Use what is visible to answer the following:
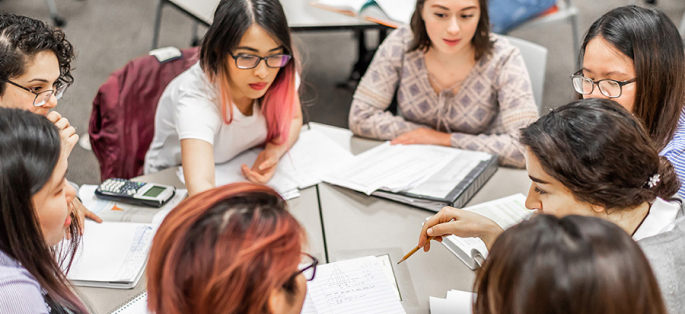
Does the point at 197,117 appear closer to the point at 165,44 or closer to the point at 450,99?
the point at 450,99

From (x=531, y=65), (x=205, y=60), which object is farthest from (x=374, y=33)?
(x=205, y=60)

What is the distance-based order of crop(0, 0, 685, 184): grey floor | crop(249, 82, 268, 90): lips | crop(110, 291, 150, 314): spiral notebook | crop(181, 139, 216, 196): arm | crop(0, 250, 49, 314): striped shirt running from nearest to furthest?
1. crop(0, 250, 49, 314): striped shirt
2. crop(110, 291, 150, 314): spiral notebook
3. crop(181, 139, 216, 196): arm
4. crop(249, 82, 268, 90): lips
5. crop(0, 0, 685, 184): grey floor

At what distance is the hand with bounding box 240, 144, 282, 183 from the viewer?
1673 millimetres

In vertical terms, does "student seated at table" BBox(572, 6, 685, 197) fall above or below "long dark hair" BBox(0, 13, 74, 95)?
below

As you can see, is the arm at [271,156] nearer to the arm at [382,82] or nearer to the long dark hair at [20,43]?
the arm at [382,82]

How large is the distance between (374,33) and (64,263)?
3.28 metres

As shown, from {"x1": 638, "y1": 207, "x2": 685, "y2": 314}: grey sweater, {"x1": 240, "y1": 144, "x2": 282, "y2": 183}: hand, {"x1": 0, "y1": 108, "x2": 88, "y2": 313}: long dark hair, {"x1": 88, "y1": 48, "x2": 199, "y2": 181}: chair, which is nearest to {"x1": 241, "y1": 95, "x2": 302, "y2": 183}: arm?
{"x1": 240, "y1": 144, "x2": 282, "y2": 183}: hand

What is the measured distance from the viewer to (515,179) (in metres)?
1.70

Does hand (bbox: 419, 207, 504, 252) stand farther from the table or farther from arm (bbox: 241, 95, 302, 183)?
arm (bbox: 241, 95, 302, 183)

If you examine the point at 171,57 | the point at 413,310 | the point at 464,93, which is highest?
the point at 171,57

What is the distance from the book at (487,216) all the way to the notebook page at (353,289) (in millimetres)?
203

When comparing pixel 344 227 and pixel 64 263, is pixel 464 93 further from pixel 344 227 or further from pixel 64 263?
pixel 64 263

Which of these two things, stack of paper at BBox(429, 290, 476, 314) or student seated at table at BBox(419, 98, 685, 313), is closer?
student seated at table at BBox(419, 98, 685, 313)

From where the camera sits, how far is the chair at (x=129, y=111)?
70.1 inches
